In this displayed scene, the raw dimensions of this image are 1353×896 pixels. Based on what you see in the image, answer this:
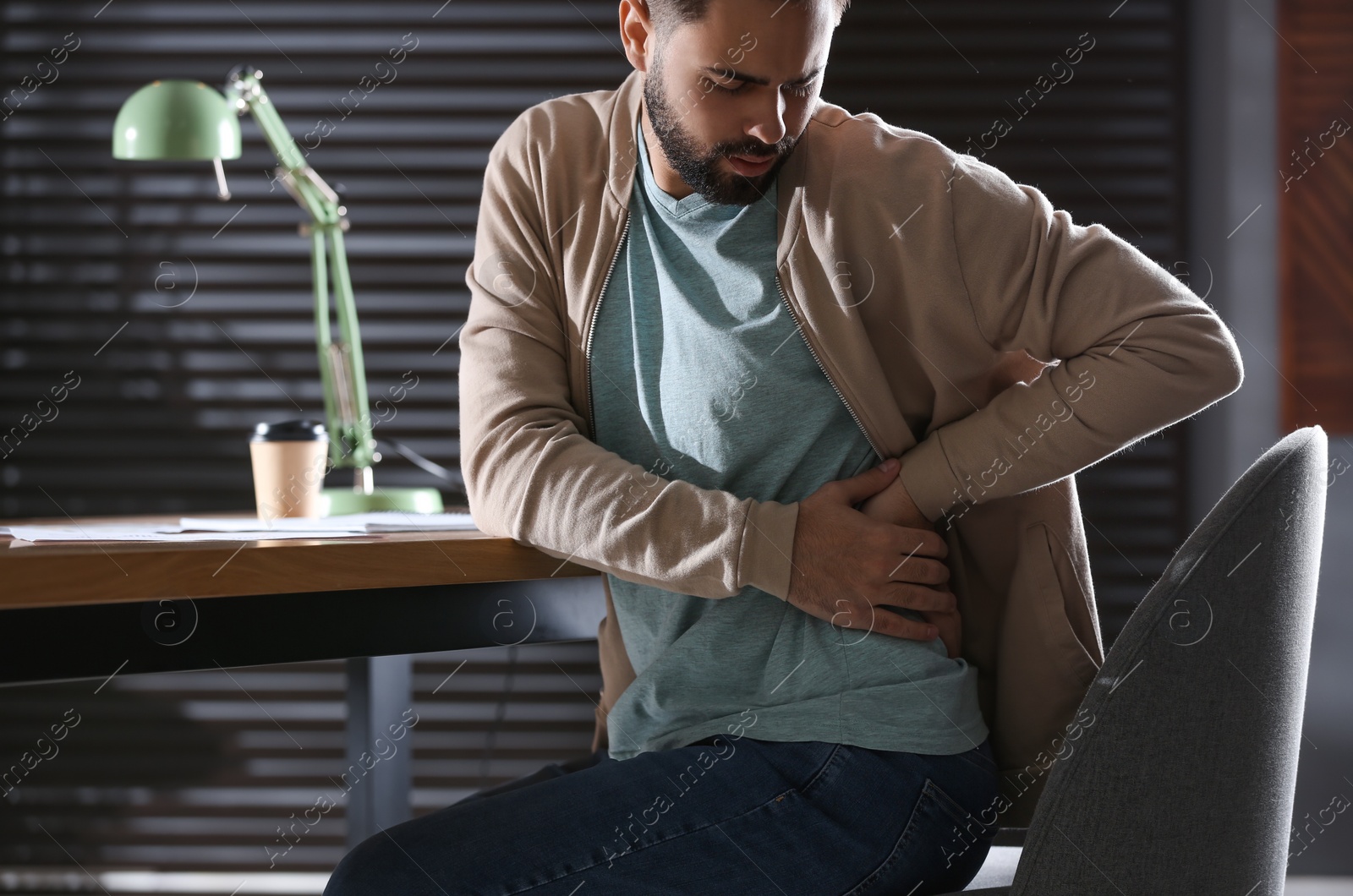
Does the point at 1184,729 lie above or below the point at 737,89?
below

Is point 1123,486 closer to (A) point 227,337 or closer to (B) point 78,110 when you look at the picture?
(A) point 227,337

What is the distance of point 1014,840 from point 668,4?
932 millimetres

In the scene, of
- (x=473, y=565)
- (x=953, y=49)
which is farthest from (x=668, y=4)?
(x=953, y=49)

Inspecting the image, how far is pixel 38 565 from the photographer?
2.67ft

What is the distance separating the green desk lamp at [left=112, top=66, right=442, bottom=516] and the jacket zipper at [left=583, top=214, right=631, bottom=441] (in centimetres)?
46

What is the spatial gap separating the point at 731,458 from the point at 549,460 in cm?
16

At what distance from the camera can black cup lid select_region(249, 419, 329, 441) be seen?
1.37 metres

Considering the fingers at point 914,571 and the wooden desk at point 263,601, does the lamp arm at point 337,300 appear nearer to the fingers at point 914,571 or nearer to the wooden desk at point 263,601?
the wooden desk at point 263,601

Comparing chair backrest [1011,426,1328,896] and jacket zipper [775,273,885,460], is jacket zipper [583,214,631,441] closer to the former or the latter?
jacket zipper [775,273,885,460]

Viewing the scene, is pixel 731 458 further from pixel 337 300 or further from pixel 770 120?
pixel 337 300

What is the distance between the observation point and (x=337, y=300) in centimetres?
163

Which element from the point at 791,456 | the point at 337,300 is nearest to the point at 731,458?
the point at 791,456

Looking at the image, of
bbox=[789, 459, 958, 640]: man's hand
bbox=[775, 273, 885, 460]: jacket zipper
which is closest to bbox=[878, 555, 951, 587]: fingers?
bbox=[789, 459, 958, 640]: man's hand

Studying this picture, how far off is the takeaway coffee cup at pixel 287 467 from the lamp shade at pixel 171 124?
0.39 meters
